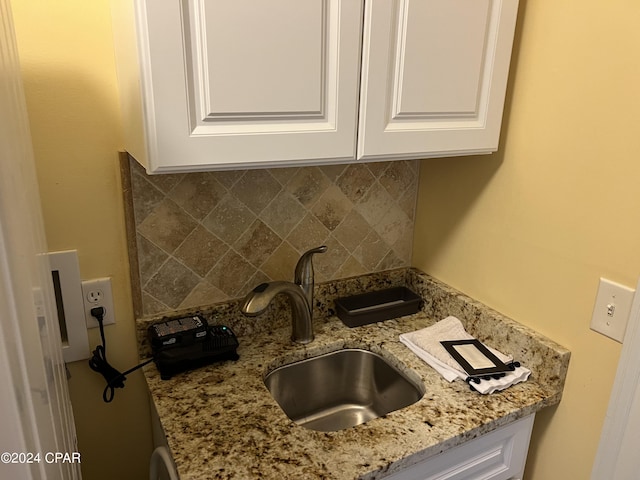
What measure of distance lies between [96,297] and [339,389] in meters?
0.69

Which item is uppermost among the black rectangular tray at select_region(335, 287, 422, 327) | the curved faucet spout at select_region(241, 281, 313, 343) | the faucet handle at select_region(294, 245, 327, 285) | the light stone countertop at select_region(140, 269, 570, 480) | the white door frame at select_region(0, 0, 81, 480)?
the white door frame at select_region(0, 0, 81, 480)

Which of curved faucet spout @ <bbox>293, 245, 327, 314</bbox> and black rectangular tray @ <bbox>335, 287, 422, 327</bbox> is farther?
black rectangular tray @ <bbox>335, 287, 422, 327</bbox>

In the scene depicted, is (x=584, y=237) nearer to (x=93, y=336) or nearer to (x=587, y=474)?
(x=587, y=474)

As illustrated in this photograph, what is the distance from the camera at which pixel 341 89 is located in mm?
883

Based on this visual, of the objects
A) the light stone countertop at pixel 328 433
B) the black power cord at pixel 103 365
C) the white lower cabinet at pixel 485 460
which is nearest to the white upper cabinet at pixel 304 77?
the black power cord at pixel 103 365

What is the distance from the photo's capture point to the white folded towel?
1081 mm

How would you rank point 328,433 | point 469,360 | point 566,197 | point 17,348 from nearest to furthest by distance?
1. point 17,348
2. point 328,433
3. point 566,197
4. point 469,360

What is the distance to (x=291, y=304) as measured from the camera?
47.4 inches

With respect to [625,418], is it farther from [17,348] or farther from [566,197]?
[17,348]

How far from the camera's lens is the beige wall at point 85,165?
910 mm

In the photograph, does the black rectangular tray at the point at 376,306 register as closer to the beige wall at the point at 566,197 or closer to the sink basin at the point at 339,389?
the sink basin at the point at 339,389

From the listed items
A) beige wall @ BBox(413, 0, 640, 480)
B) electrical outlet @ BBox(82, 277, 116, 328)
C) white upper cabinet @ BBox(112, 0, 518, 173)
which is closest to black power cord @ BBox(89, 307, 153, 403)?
electrical outlet @ BBox(82, 277, 116, 328)

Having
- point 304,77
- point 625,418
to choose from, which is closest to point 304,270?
point 304,77

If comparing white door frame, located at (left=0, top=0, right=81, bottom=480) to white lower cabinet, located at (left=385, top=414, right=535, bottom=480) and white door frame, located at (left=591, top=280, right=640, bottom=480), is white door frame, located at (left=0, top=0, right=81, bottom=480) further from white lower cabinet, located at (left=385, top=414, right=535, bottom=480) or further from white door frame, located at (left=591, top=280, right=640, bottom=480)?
white door frame, located at (left=591, top=280, right=640, bottom=480)
